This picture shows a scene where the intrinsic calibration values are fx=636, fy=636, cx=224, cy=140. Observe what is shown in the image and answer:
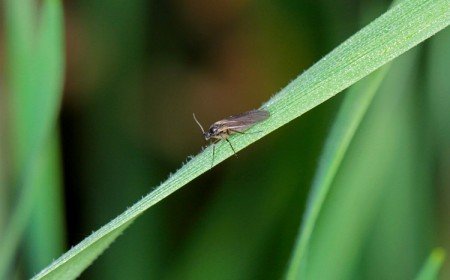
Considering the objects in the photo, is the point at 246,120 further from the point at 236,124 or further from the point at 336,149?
the point at 336,149

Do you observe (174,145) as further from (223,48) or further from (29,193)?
(29,193)

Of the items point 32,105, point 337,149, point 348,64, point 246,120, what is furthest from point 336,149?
point 32,105

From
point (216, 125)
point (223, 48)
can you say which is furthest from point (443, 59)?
point (223, 48)

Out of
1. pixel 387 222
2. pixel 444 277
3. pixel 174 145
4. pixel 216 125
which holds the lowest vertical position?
pixel 444 277

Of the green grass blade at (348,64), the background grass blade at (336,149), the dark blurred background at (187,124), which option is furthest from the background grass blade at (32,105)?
the background grass blade at (336,149)

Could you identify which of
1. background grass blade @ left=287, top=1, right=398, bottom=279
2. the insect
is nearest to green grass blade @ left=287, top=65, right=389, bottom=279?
background grass blade @ left=287, top=1, right=398, bottom=279

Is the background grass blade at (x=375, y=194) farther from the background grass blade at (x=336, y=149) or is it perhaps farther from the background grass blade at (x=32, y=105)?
the background grass blade at (x=32, y=105)
